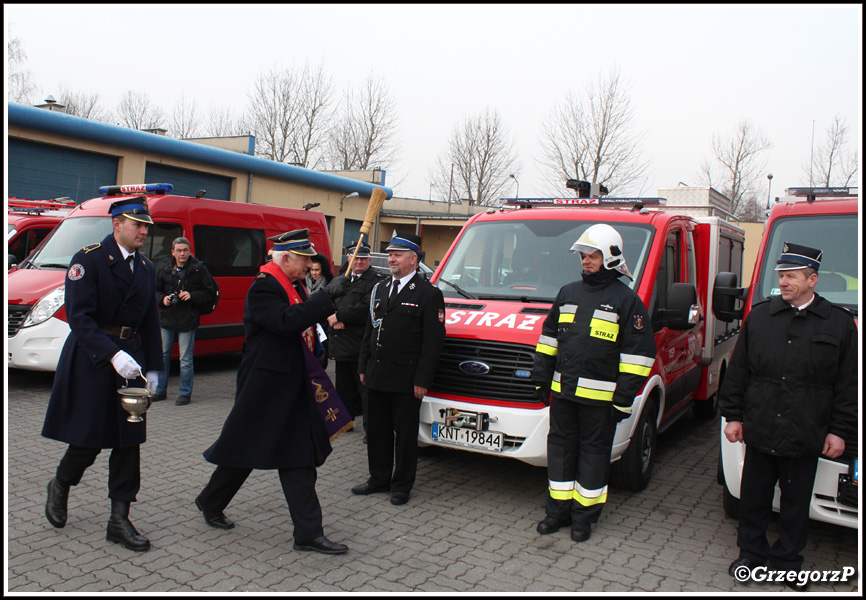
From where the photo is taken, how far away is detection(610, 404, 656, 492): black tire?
557cm

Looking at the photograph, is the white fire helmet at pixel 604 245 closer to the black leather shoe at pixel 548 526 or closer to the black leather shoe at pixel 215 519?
the black leather shoe at pixel 548 526

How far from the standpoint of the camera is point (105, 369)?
13.9 ft

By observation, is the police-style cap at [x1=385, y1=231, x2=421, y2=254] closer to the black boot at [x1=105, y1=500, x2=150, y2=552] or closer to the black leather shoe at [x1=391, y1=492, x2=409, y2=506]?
the black leather shoe at [x1=391, y1=492, x2=409, y2=506]

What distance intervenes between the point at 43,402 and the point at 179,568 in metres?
4.96

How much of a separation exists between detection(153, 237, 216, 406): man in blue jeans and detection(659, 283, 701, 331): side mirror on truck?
18.0 feet

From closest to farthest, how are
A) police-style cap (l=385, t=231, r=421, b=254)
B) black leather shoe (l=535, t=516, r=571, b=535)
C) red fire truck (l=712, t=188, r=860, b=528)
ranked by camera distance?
1. black leather shoe (l=535, t=516, r=571, b=535)
2. red fire truck (l=712, t=188, r=860, b=528)
3. police-style cap (l=385, t=231, r=421, b=254)

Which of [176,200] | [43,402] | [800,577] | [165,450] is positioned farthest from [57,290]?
[800,577]

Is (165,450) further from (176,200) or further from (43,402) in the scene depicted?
(176,200)

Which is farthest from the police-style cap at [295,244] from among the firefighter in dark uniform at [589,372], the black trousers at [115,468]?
the firefighter in dark uniform at [589,372]

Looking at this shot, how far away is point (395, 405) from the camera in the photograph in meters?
5.33

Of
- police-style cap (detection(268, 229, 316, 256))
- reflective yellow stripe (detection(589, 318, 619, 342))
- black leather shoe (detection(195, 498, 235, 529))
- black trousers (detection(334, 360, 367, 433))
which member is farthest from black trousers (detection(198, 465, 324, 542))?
black trousers (detection(334, 360, 367, 433))

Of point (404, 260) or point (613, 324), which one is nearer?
point (613, 324)

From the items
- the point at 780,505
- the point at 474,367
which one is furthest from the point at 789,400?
the point at 474,367

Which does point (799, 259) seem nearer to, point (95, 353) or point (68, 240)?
point (95, 353)
